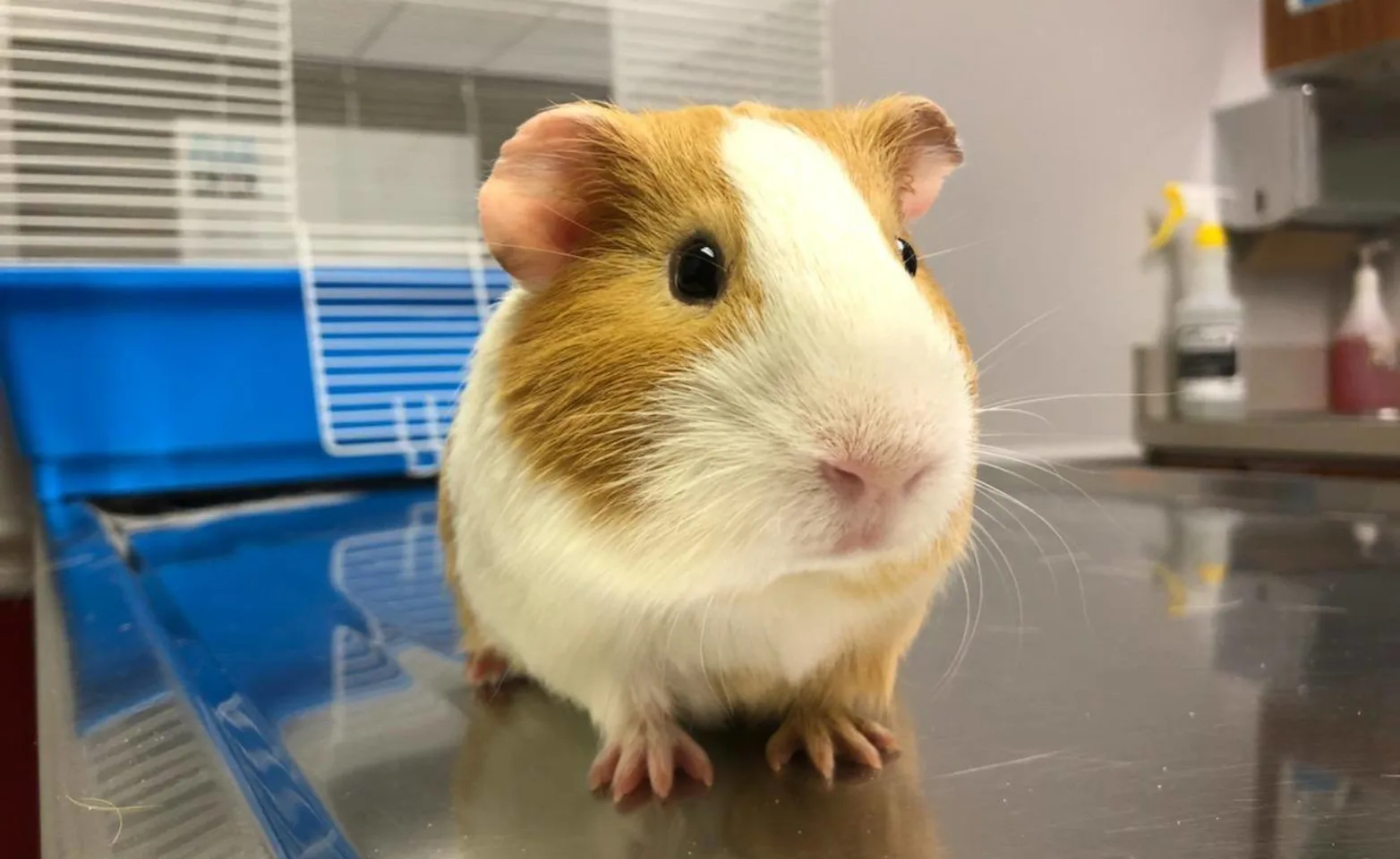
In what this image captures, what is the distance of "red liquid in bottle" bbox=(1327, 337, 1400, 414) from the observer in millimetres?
2377

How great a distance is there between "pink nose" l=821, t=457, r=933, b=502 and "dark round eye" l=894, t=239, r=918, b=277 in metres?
0.19

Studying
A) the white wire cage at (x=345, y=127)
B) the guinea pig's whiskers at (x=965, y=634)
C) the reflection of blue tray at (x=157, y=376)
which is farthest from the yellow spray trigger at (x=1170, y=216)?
the reflection of blue tray at (x=157, y=376)

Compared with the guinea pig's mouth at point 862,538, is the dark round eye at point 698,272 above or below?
above

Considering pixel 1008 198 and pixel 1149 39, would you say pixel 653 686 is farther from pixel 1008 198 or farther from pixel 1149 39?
pixel 1149 39

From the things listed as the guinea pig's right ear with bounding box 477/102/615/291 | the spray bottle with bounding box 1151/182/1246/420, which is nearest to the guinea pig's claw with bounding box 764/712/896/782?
the guinea pig's right ear with bounding box 477/102/615/291

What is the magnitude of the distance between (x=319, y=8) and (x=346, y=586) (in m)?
1.10

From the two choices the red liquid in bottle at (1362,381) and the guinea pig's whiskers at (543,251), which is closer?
the guinea pig's whiskers at (543,251)

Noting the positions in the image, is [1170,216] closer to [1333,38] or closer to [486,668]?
[1333,38]

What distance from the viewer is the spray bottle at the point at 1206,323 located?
2230 mm

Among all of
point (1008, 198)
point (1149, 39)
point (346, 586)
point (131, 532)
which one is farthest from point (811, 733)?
point (1149, 39)

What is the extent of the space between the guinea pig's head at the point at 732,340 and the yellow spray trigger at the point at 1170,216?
76.8 inches

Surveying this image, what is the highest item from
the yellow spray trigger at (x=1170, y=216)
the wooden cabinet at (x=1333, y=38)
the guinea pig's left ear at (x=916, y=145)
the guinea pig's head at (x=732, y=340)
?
the wooden cabinet at (x=1333, y=38)

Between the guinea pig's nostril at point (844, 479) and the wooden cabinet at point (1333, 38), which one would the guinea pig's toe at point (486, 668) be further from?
the wooden cabinet at point (1333, 38)

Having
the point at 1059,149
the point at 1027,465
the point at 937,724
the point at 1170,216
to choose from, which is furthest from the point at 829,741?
the point at 1170,216
